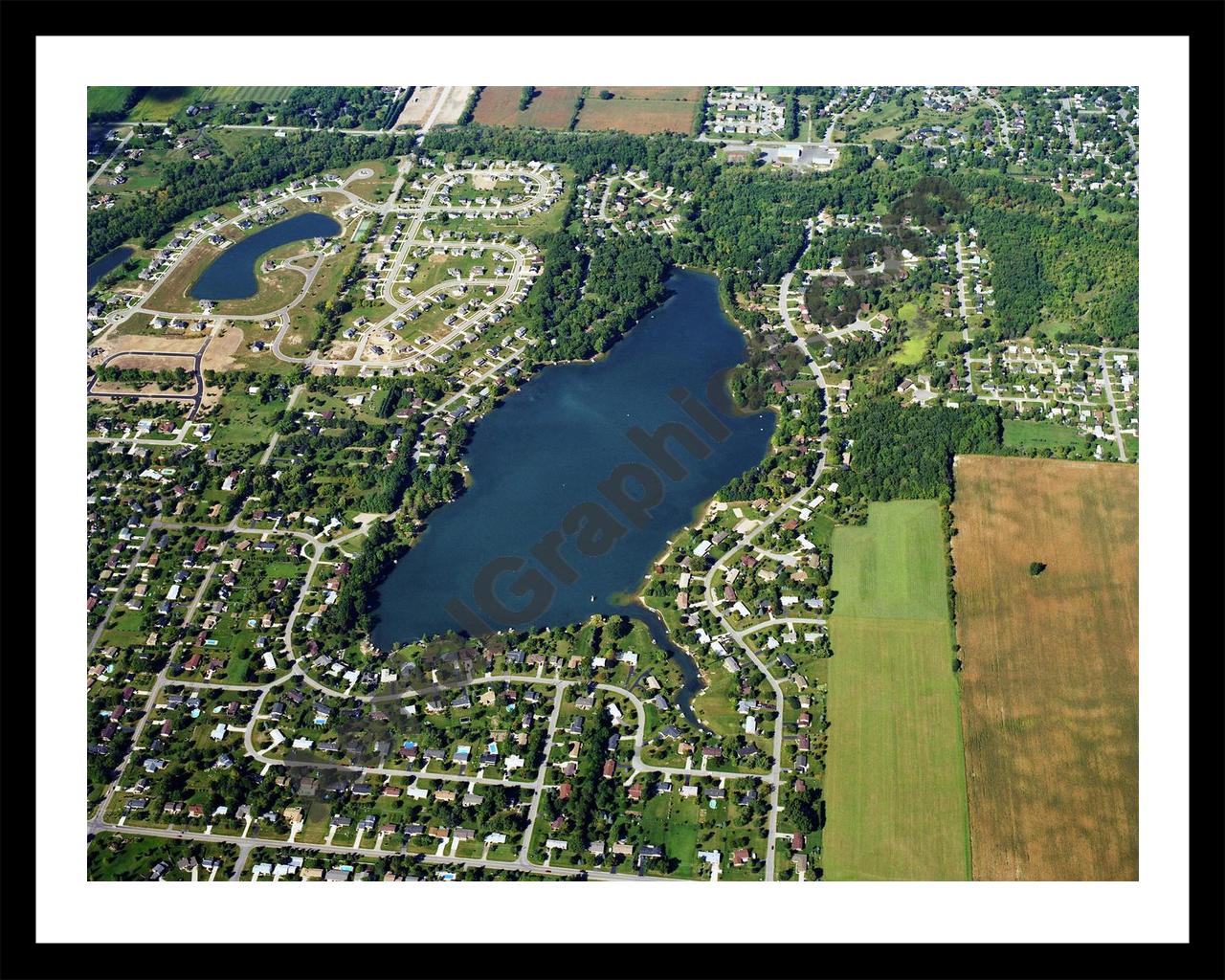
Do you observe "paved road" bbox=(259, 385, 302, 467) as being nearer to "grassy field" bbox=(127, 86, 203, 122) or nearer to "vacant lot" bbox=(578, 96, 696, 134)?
"vacant lot" bbox=(578, 96, 696, 134)

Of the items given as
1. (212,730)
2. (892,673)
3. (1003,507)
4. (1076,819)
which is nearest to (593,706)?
(892,673)

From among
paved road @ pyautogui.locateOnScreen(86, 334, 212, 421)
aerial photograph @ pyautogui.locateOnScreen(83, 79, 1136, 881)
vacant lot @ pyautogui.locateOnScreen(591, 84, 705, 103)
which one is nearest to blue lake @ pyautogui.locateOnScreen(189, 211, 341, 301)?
aerial photograph @ pyautogui.locateOnScreen(83, 79, 1136, 881)

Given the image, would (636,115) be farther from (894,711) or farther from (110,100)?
(894,711)

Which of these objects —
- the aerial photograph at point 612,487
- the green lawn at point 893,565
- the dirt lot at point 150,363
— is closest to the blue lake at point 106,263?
the aerial photograph at point 612,487

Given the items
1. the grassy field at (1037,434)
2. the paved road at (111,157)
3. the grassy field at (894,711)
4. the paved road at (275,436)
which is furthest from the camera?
the paved road at (111,157)

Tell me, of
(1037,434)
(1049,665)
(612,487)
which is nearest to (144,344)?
(612,487)

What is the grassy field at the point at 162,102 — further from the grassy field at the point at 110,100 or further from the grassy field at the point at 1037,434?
the grassy field at the point at 1037,434
